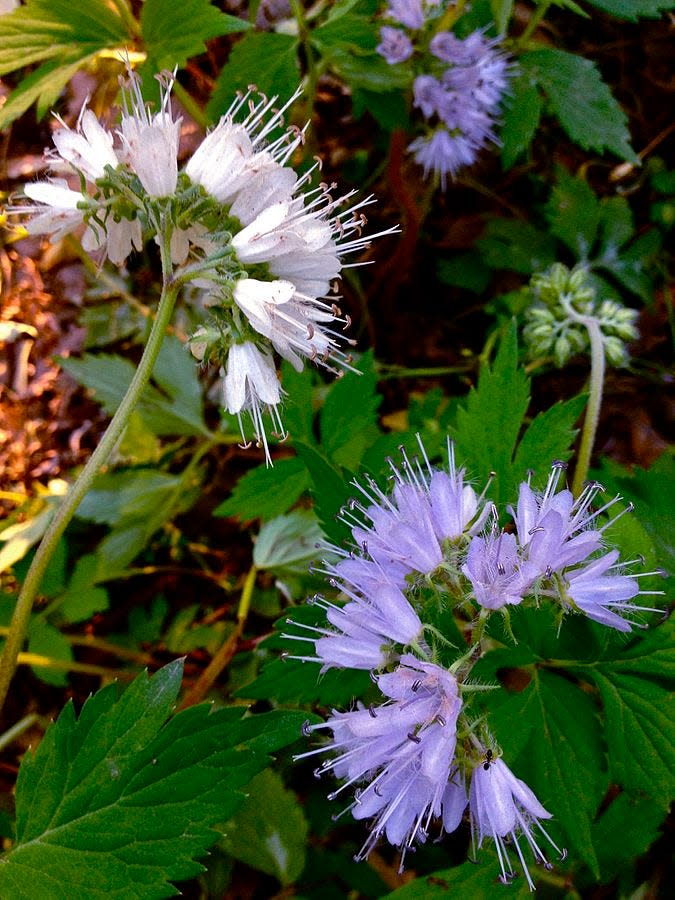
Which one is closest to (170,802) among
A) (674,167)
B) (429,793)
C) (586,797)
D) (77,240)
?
(429,793)

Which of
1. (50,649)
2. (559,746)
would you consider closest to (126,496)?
(50,649)

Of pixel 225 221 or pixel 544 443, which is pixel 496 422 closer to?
pixel 544 443

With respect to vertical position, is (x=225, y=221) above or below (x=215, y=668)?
above

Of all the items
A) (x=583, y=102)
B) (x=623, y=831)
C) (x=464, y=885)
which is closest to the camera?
(x=464, y=885)

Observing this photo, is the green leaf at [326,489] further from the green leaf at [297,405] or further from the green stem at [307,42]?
the green stem at [307,42]

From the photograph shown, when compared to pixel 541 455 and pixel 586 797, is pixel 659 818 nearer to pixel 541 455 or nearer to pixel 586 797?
pixel 586 797
